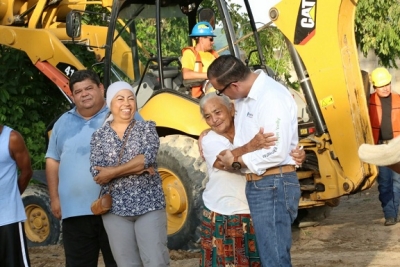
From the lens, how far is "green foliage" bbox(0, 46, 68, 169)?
1159 centimetres

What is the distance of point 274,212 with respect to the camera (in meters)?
5.53

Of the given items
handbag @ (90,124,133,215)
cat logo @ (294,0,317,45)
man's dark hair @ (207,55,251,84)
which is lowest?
handbag @ (90,124,133,215)

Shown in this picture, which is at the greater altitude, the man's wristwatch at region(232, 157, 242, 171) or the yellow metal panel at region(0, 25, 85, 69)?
the yellow metal panel at region(0, 25, 85, 69)

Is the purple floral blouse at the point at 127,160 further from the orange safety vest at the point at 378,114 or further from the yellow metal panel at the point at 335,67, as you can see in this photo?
the orange safety vest at the point at 378,114

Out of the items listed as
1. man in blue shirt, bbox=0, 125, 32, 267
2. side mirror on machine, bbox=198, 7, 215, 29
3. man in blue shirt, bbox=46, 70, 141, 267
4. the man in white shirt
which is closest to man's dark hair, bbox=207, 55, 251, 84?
the man in white shirt

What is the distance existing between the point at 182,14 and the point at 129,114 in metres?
4.14

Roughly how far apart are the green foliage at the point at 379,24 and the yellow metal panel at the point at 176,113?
28.7 feet

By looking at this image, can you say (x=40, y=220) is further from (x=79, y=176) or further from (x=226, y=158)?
(x=226, y=158)

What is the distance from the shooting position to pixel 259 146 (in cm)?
543

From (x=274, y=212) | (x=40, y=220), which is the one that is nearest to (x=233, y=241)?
(x=274, y=212)

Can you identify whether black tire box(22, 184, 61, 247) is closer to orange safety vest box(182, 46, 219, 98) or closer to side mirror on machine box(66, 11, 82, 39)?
side mirror on machine box(66, 11, 82, 39)

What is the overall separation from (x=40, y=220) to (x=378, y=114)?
401 centimetres

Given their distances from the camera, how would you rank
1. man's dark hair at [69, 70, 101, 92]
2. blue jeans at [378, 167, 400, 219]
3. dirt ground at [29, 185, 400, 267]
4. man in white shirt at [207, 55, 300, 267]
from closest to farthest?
1. man in white shirt at [207, 55, 300, 267]
2. man's dark hair at [69, 70, 101, 92]
3. dirt ground at [29, 185, 400, 267]
4. blue jeans at [378, 167, 400, 219]

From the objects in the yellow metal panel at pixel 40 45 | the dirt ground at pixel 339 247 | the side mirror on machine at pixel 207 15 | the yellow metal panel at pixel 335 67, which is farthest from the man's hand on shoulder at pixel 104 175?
the yellow metal panel at pixel 40 45
